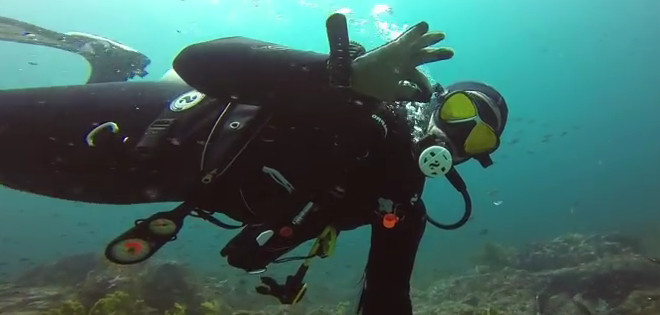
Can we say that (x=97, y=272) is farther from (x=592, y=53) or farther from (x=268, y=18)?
(x=592, y=53)

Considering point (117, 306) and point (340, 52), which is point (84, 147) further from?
point (117, 306)

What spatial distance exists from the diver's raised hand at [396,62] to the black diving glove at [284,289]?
57.4 inches

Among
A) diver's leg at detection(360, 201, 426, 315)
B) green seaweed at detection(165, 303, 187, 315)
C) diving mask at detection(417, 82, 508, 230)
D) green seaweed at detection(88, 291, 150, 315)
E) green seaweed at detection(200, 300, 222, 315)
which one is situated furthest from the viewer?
green seaweed at detection(200, 300, 222, 315)

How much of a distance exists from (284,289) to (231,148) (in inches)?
41.9

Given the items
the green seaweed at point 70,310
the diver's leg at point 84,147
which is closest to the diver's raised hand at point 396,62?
the diver's leg at point 84,147

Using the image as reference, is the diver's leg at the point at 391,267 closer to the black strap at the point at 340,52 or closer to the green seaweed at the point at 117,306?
the black strap at the point at 340,52

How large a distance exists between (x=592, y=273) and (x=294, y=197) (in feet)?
40.1

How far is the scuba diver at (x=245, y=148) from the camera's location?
85.8 inches

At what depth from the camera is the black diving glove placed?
2934 millimetres

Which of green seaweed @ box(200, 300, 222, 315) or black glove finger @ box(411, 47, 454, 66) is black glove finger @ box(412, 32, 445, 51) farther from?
green seaweed @ box(200, 300, 222, 315)

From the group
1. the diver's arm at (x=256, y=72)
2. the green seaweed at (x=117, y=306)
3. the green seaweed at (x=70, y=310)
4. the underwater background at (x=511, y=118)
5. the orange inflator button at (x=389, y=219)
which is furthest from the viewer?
the underwater background at (x=511, y=118)

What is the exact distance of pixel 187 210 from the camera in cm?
246

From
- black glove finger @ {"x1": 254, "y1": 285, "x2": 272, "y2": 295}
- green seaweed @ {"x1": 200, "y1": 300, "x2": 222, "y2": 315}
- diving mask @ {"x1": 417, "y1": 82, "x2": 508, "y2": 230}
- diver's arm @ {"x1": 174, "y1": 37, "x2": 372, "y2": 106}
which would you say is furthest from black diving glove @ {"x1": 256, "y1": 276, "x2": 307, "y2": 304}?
green seaweed @ {"x1": 200, "y1": 300, "x2": 222, "y2": 315}

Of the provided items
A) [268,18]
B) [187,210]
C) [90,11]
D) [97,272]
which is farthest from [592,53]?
[187,210]
